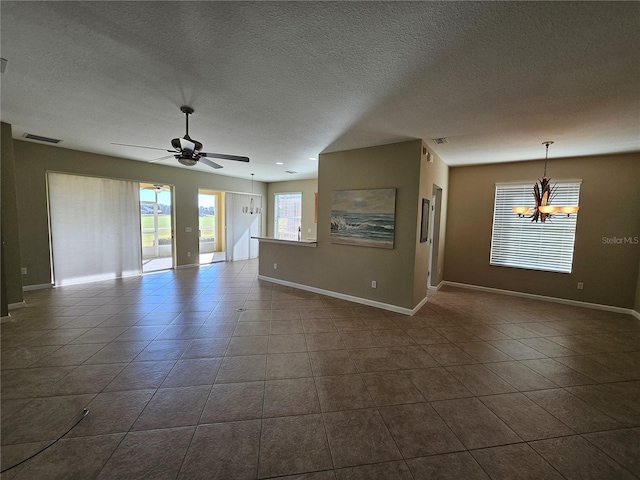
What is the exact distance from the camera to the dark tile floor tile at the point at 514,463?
58.5 inches

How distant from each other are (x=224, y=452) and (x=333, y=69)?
2886mm

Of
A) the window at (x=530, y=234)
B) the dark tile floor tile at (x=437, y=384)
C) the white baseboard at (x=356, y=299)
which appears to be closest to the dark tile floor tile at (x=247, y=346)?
the dark tile floor tile at (x=437, y=384)

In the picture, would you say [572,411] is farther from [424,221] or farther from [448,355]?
[424,221]

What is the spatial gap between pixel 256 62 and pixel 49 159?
5.48 meters

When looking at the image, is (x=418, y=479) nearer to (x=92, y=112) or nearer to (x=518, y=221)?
(x=92, y=112)

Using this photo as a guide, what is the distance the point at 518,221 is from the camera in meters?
5.08

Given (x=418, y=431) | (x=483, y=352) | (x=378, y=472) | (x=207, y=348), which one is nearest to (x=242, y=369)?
(x=207, y=348)

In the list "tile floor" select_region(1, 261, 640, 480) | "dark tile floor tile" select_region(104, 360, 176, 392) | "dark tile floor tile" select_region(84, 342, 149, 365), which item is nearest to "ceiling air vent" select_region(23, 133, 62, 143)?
"tile floor" select_region(1, 261, 640, 480)

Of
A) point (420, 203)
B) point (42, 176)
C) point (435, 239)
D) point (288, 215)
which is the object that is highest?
point (42, 176)

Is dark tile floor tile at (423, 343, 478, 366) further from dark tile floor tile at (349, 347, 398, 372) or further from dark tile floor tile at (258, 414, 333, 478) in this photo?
dark tile floor tile at (258, 414, 333, 478)

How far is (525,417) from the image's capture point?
1940 mm

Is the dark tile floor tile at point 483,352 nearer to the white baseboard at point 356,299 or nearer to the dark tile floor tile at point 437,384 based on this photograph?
the dark tile floor tile at point 437,384

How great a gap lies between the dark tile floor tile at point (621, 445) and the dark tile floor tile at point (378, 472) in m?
1.38

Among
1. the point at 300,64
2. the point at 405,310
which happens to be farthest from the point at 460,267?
the point at 300,64
